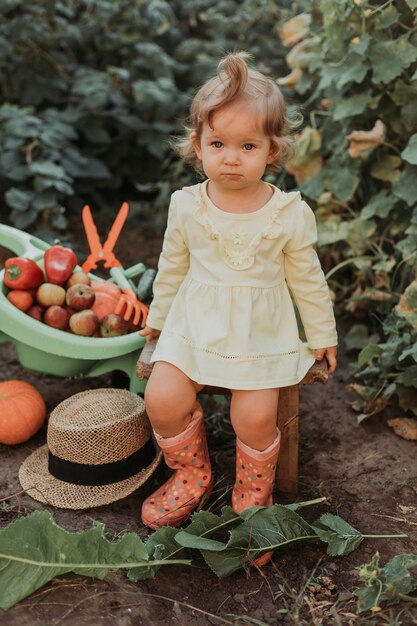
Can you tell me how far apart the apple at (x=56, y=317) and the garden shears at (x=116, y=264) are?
0.64 ft

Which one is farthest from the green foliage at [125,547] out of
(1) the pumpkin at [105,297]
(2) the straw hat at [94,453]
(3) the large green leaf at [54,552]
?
(1) the pumpkin at [105,297]

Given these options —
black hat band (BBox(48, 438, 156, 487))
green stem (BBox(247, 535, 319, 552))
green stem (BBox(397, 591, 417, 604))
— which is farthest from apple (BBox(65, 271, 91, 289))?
green stem (BBox(397, 591, 417, 604))

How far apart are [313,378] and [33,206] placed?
2105 millimetres

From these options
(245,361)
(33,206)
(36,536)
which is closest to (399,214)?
(245,361)

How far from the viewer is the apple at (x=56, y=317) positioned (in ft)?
8.93

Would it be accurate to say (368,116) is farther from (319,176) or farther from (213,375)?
(213,375)

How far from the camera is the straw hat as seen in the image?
238 cm

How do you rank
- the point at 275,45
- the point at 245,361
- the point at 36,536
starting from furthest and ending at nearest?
the point at 275,45 < the point at 245,361 < the point at 36,536

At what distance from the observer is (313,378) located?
2.33m

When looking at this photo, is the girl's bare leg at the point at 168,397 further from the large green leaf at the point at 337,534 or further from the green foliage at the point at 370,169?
the green foliage at the point at 370,169

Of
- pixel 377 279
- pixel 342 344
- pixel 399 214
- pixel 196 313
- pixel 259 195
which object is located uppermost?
pixel 259 195

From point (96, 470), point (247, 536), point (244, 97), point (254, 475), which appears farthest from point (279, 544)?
point (244, 97)

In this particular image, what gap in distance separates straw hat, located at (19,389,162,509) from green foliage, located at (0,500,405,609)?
0.33 meters

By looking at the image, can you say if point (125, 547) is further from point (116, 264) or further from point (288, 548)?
point (116, 264)
